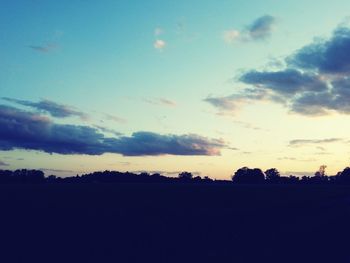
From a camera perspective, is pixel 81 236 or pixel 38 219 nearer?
pixel 81 236

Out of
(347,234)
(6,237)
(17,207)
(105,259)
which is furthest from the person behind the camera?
(17,207)

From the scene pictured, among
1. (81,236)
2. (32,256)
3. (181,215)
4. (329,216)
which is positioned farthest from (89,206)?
(329,216)

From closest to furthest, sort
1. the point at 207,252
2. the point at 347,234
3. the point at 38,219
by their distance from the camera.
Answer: the point at 207,252
the point at 347,234
the point at 38,219

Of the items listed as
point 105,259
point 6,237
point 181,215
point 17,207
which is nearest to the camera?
point 105,259

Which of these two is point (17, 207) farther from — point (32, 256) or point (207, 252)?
point (207, 252)

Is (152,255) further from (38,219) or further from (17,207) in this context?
(17,207)

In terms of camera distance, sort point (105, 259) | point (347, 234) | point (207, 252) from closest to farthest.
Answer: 1. point (105, 259)
2. point (207, 252)
3. point (347, 234)

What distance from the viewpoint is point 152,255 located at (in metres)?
25.2

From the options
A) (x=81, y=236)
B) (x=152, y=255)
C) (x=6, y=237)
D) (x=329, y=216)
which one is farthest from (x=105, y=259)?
(x=329, y=216)

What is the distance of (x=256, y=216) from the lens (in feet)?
133

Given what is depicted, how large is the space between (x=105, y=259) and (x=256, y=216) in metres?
20.5

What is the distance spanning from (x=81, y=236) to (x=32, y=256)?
5739 millimetres

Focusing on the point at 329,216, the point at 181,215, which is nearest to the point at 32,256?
the point at 181,215

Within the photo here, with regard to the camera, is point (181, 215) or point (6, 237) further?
point (181, 215)
